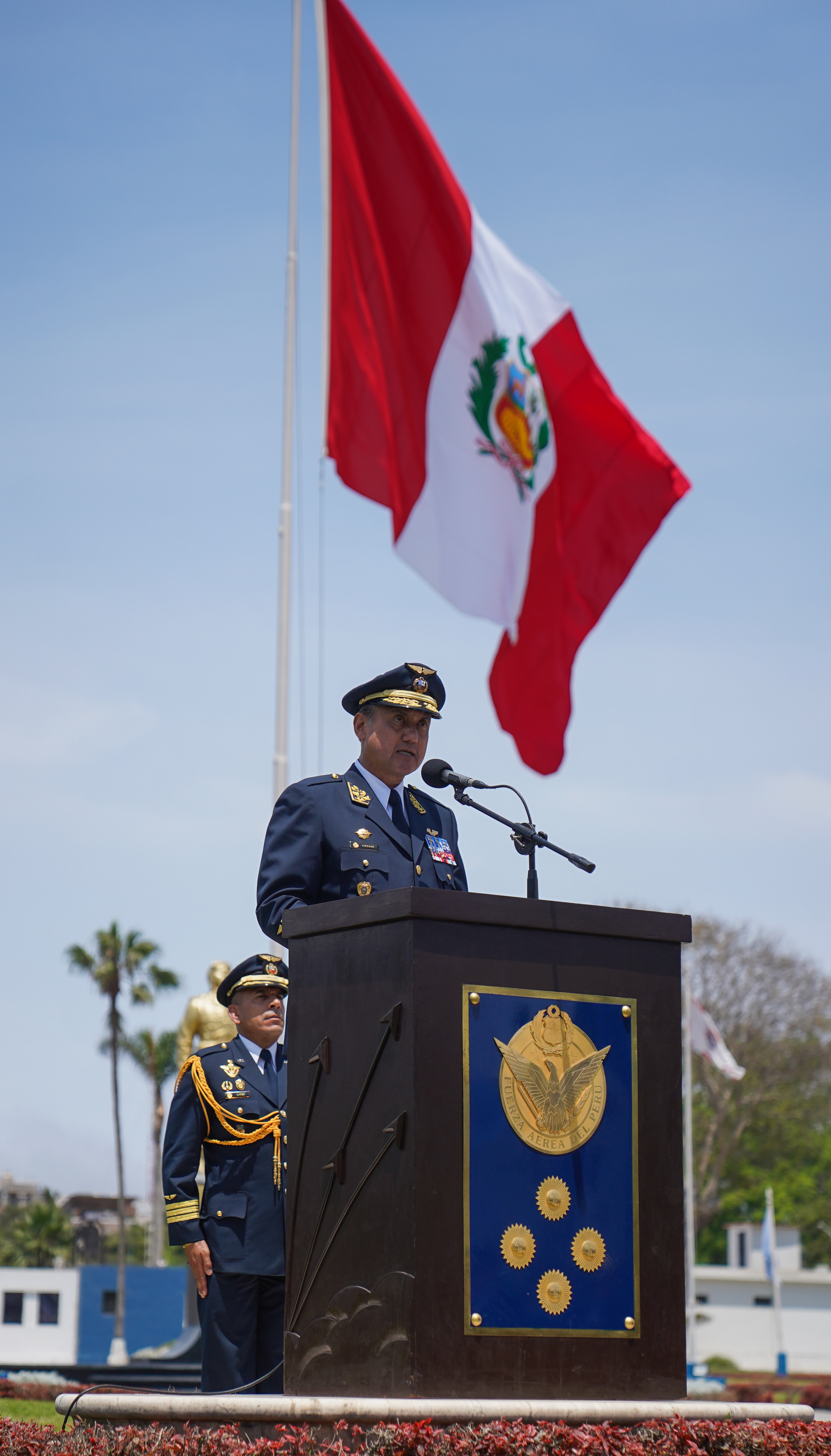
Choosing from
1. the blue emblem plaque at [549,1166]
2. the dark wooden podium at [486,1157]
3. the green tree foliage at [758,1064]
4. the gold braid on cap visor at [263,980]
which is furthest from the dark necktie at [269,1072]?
the green tree foliage at [758,1064]

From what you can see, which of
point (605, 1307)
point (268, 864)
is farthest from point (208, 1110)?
point (605, 1307)

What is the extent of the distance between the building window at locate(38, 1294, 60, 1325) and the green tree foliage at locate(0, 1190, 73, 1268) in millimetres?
10162

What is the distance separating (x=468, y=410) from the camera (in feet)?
37.4

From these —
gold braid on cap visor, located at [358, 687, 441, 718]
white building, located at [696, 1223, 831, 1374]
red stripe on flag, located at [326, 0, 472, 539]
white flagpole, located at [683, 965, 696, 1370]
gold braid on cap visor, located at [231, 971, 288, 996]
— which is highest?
red stripe on flag, located at [326, 0, 472, 539]

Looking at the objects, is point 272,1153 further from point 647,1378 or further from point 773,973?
point 773,973

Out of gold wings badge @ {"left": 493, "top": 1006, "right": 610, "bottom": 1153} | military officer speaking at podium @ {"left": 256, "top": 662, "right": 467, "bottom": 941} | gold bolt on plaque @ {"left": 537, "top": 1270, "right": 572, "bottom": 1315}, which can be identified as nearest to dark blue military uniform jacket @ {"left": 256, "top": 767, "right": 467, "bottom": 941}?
military officer speaking at podium @ {"left": 256, "top": 662, "right": 467, "bottom": 941}

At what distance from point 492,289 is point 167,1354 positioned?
12.0 meters

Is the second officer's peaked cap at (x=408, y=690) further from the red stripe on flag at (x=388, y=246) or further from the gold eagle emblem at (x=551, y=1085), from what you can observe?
the red stripe on flag at (x=388, y=246)

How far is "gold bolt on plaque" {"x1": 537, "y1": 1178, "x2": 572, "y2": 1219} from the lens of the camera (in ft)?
12.1

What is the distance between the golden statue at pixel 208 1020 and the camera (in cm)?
1194

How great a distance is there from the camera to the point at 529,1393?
358cm

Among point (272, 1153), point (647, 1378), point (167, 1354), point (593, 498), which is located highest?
point (593, 498)

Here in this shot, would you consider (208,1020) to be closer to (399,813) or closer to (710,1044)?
(399,813)

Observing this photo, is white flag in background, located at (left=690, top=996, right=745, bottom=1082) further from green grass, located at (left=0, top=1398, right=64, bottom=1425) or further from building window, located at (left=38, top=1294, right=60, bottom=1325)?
green grass, located at (left=0, top=1398, right=64, bottom=1425)
